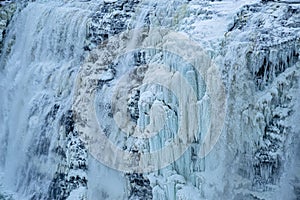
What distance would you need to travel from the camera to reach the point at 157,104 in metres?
5.87

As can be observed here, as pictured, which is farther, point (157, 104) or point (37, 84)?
point (37, 84)

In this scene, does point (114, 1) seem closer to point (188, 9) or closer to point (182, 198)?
point (188, 9)

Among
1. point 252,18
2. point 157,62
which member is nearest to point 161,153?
point 157,62

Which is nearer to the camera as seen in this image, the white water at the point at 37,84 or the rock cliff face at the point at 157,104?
the rock cliff face at the point at 157,104

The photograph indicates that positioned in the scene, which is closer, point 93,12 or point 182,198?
point 182,198

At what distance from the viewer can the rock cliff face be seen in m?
5.23

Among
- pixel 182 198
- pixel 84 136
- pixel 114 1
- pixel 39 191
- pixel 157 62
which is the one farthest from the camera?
pixel 114 1

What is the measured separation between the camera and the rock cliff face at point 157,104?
17.1 ft

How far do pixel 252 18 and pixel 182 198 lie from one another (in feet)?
8.09

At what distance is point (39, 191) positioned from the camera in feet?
24.8

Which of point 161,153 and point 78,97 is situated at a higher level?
point 78,97

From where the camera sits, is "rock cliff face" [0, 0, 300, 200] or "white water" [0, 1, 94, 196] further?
"white water" [0, 1, 94, 196]

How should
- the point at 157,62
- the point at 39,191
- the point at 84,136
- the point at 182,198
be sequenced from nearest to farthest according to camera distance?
the point at 182,198
the point at 157,62
the point at 84,136
the point at 39,191

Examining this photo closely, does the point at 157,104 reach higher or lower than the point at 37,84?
lower
